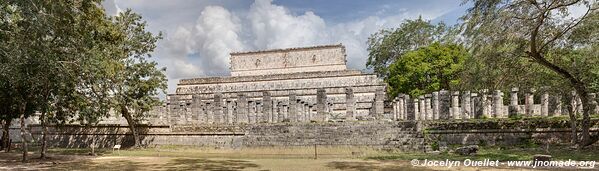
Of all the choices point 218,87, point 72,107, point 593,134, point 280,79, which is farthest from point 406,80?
point 72,107

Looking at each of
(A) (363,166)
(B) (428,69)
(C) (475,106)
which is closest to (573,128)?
(A) (363,166)

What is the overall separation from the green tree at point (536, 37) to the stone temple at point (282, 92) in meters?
11.6

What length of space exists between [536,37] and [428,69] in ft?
73.0

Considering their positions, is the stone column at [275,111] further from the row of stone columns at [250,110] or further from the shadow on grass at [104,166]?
the shadow on grass at [104,166]

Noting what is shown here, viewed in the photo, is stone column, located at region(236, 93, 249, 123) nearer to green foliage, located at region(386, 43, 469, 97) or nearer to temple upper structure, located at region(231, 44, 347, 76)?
green foliage, located at region(386, 43, 469, 97)

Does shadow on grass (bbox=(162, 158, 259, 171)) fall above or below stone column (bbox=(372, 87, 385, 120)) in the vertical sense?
below

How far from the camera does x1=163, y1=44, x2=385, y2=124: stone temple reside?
29109 millimetres

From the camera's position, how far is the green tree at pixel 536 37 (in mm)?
15195

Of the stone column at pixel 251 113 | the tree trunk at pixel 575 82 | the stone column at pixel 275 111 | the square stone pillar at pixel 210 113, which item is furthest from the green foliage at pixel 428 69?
the tree trunk at pixel 575 82

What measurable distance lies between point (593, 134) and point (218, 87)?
30677 millimetres

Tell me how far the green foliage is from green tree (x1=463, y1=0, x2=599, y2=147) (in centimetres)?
2022

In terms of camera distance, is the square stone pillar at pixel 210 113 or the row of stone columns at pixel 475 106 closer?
the row of stone columns at pixel 475 106

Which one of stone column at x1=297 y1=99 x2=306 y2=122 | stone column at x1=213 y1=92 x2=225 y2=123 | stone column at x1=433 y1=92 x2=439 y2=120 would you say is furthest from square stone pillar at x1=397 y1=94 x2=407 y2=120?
stone column at x1=213 y1=92 x2=225 y2=123

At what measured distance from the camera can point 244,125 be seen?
25.8m
